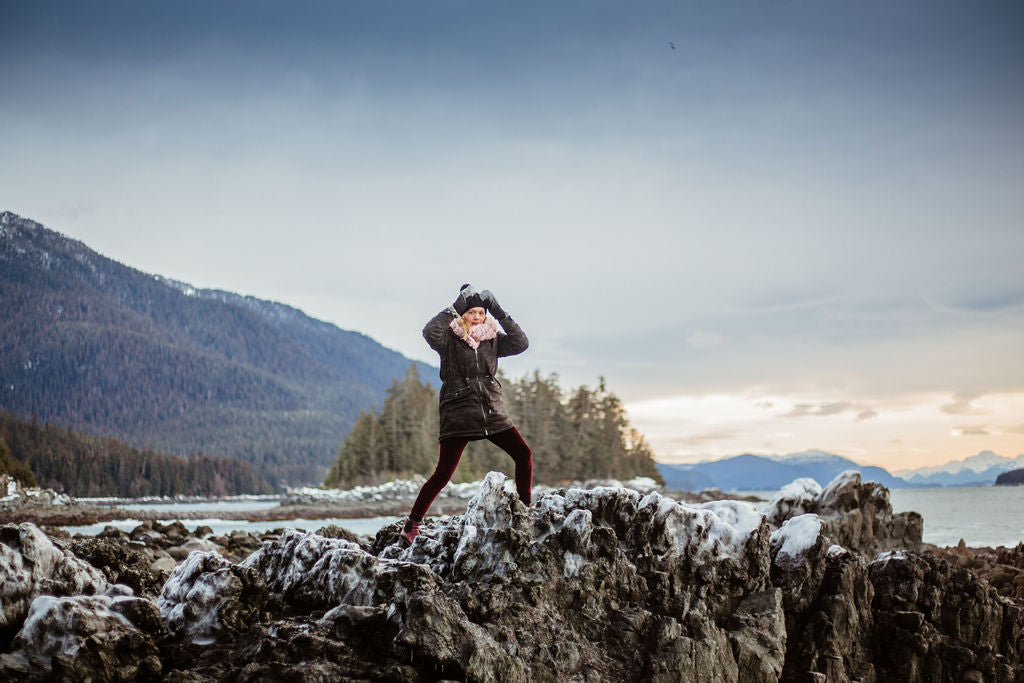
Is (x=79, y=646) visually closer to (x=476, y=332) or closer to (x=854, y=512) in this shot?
(x=476, y=332)

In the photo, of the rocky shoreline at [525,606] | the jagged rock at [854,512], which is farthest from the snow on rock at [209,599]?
the jagged rock at [854,512]

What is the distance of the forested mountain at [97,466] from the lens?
6700 centimetres

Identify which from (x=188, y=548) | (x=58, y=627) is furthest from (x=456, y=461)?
(x=188, y=548)

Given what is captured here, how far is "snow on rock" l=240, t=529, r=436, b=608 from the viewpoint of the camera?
667cm

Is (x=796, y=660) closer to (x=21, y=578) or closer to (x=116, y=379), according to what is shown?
(x=21, y=578)

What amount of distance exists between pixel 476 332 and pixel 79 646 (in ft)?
14.5

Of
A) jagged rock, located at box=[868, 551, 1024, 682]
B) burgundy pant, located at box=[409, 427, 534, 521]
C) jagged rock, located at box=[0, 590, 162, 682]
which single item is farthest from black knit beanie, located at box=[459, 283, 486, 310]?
jagged rock, located at box=[868, 551, 1024, 682]

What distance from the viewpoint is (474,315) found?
8.25 metres

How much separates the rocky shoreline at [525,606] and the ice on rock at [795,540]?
0.02 metres

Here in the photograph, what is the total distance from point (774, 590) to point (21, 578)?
7.18 m

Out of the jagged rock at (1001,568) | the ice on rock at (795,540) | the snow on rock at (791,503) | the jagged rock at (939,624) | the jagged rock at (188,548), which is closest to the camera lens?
the jagged rock at (939,624)

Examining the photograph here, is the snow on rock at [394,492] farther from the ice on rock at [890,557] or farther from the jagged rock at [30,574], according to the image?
the jagged rock at [30,574]

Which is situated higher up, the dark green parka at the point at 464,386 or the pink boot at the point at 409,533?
the dark green parka at the point at 464,386

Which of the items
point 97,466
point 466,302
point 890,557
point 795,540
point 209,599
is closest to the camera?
point 209,599
